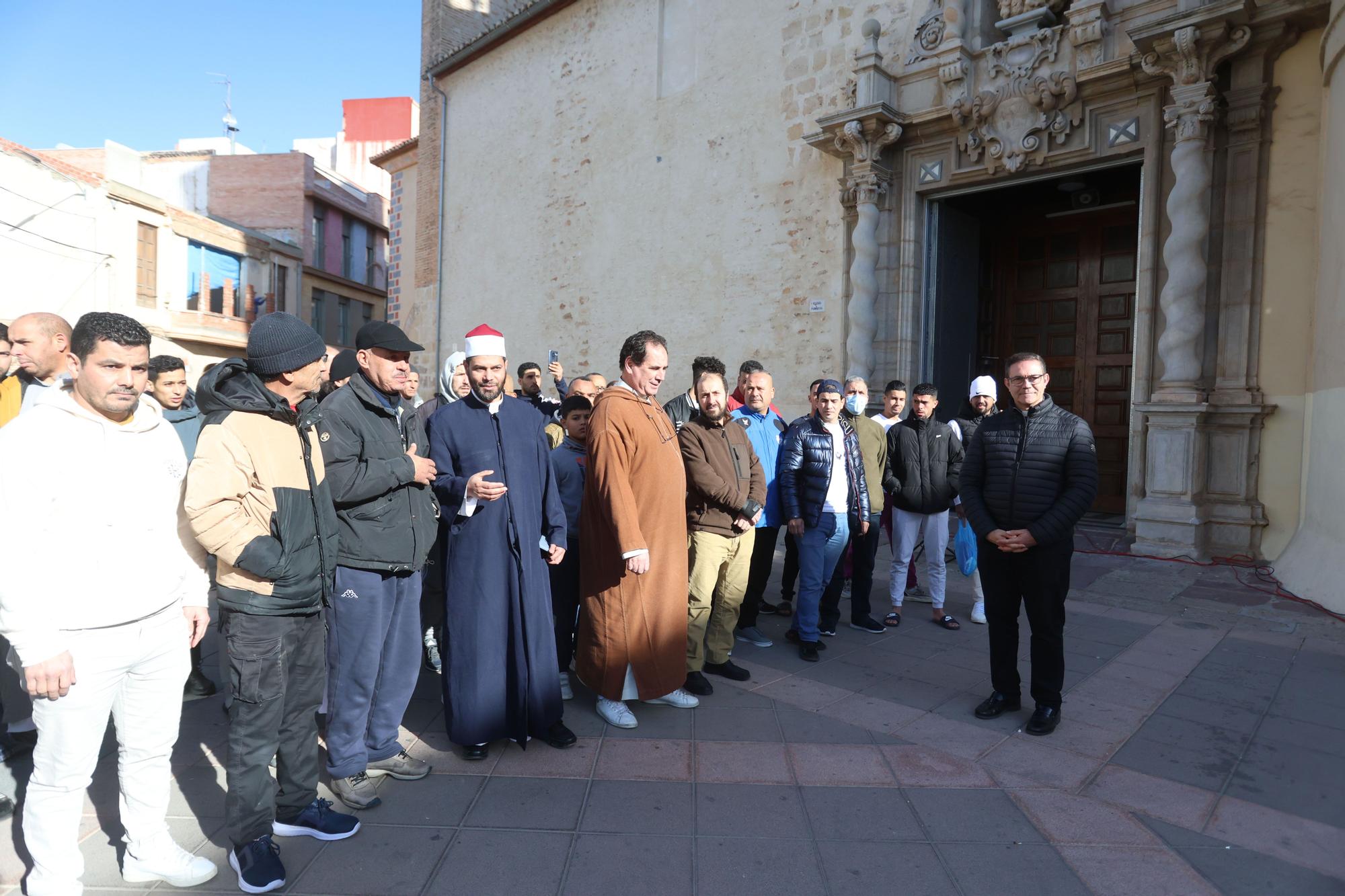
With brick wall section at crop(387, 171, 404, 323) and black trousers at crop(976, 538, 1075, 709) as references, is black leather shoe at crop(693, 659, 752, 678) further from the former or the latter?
brick wall section at crop(387, 171, 404, 323)

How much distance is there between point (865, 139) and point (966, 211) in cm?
173

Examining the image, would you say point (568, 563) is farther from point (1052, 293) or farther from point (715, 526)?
point (1052, 293)

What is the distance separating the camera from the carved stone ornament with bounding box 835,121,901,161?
9.46 metres

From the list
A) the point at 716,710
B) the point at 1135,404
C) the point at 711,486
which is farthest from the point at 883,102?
the point at 716,710

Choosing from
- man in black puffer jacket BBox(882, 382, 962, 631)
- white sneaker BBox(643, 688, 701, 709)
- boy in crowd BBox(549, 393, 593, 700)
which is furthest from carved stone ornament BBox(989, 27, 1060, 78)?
white sneaker BBox(643, 688, 701, 709)

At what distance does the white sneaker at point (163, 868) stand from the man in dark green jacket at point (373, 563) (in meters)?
0.52

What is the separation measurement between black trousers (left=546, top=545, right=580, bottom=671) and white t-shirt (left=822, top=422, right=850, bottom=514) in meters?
1.64

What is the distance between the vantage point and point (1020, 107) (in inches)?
339

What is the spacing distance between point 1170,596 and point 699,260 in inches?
317

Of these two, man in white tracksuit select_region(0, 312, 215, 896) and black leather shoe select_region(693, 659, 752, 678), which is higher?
man in white tracksuit select_region(0, 312, 215, 896)

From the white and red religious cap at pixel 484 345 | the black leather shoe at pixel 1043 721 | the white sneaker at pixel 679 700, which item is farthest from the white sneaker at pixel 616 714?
the black leather shoe at pixel 1043 721

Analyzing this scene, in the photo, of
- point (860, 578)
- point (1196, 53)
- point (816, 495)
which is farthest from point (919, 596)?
point (1196, 53)

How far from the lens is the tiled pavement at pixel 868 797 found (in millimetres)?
2535

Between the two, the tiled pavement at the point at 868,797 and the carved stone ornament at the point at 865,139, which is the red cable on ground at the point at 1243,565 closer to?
the tiled pavement at the point at 868,797
